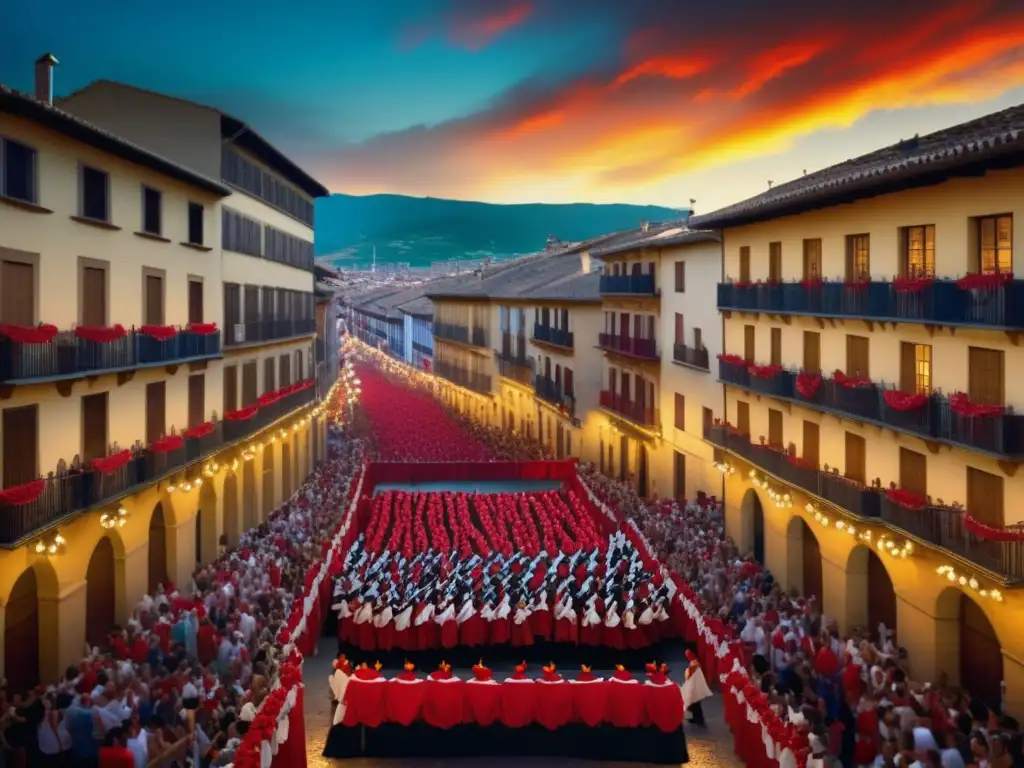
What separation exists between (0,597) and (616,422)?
36.6m

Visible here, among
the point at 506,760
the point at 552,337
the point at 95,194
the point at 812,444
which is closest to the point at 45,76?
the point at 95,194

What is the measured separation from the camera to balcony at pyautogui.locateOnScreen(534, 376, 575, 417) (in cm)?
5953

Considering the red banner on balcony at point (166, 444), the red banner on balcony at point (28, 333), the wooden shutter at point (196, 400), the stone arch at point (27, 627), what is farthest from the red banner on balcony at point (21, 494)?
the wooden shutter at point (196, 400)

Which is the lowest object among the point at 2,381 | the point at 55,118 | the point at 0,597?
the point at 0,597

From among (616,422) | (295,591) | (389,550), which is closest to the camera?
(295,591)

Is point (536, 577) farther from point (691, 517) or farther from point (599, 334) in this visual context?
point (599, 334)

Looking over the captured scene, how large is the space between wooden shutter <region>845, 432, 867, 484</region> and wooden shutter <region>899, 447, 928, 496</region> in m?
2.07

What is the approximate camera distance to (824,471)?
95.0 ft

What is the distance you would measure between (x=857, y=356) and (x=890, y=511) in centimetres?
A: 490

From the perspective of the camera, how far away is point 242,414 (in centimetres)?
3700

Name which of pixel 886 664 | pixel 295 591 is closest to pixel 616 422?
pixel 295 591

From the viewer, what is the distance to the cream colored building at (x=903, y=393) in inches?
820

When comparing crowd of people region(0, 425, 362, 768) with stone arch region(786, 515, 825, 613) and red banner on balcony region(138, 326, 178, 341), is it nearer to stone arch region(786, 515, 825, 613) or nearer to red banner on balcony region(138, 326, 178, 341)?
red banner on balcony region(138, 326, 178, 341)

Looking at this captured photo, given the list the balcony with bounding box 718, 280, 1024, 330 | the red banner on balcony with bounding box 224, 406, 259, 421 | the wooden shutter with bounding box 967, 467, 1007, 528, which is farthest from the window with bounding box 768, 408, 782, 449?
the red banner on balcony with bounding box 224, 406, 259, 421
